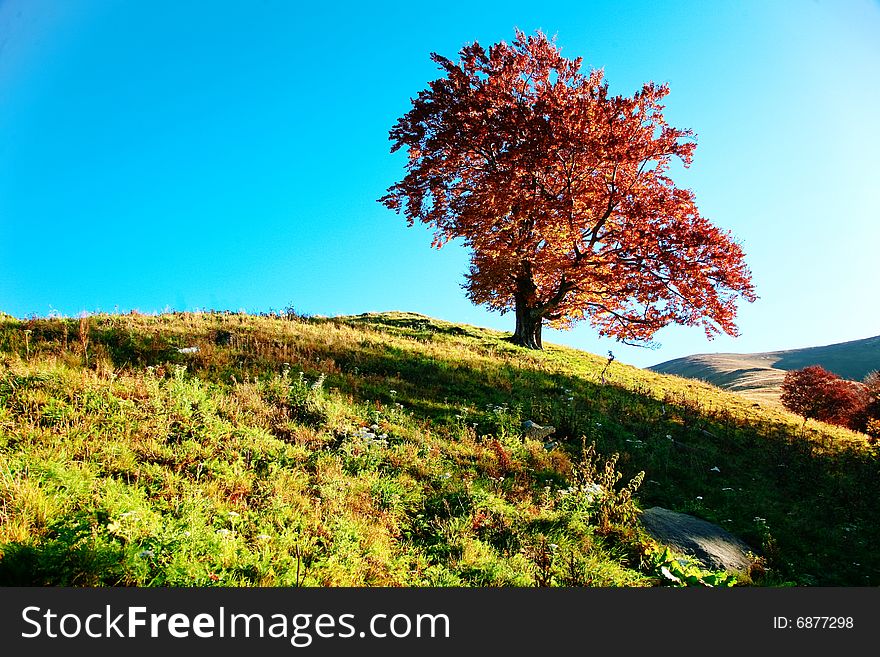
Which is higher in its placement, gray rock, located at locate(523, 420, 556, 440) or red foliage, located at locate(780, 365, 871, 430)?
gray rock, located at locate(523, 420, 556, 440)

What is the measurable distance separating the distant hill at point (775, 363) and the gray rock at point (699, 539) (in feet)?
335

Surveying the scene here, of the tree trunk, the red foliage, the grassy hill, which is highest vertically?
the tree trunk

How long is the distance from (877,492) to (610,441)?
17.9 ft

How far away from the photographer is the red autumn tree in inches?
744

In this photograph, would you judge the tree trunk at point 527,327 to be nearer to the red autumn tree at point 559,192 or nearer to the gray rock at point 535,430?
the red autumn tree at point 559,192

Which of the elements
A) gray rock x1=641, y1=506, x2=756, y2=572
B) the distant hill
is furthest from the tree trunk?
the distant hill

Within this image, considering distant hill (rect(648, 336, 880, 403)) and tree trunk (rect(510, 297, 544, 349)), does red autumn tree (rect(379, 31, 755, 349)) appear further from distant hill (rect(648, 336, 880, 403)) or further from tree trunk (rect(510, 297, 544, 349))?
distant hill (rect(648, 336, 880, 403))

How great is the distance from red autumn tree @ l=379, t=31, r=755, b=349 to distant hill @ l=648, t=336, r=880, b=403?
88.2 m

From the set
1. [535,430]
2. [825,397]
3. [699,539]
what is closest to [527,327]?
[535,430]

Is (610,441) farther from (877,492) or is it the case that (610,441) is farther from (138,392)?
(138,392)

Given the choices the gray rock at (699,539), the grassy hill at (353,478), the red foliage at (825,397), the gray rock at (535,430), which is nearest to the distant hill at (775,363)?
the red foliage at (825,397)

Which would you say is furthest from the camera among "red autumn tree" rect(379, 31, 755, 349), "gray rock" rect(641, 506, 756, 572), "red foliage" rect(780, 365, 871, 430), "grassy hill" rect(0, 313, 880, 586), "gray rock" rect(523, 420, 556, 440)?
"red foliage" rect(780, 365, 871, 430)

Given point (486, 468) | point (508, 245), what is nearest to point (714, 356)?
point (508, 245)

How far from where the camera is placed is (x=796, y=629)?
13.9ft
